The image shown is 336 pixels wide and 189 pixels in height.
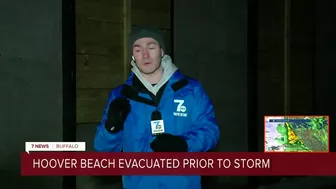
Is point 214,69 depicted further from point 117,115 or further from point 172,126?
point 117,115

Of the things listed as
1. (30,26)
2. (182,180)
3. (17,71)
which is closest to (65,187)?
(17,71)

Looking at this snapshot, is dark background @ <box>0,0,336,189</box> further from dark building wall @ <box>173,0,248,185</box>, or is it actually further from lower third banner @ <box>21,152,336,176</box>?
lower third banner @ <box>21,152,336,176</box>

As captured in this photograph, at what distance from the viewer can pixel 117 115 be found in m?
2.85

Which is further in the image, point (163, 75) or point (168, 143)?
point (163, 75)

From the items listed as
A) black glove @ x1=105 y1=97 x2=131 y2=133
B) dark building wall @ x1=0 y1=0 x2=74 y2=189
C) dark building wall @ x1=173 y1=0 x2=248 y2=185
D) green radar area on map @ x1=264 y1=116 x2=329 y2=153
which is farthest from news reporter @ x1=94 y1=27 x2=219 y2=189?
green radar area on map @ x1=264 y1=116 x2=329 y2=153

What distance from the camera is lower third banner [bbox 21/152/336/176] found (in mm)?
3033

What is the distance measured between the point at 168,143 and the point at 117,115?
316 millimetres

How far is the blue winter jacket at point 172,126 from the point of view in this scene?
9.49 feet

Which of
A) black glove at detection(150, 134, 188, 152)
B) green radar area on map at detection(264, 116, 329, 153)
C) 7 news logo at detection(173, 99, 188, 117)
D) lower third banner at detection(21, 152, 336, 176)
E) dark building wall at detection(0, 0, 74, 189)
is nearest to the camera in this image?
black glove at detection(150, 134, 188, 152)

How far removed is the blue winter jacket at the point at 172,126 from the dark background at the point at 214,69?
1563mm

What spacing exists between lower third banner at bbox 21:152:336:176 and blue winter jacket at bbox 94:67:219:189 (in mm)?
74

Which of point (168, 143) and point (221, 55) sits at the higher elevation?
point (221, 55)

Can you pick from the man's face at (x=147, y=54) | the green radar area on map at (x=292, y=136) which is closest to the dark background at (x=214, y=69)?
the green radar area on map at (x=292, y=136)

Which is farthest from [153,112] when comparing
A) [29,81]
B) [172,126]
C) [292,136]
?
[292,136]
